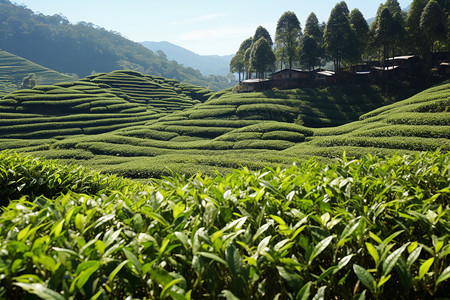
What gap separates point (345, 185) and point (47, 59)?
199654 millimetres

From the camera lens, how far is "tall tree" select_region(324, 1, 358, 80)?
3606 cm

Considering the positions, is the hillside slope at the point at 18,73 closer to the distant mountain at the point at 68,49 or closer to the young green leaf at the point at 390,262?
the distant mountain at the point at 68,49

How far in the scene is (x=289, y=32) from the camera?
1617 inches

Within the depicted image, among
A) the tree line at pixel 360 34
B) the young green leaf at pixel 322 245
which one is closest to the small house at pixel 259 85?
the tree line at pixel 360 34

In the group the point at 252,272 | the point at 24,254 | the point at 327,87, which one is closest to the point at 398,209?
the point at 252,272

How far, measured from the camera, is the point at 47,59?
164 m

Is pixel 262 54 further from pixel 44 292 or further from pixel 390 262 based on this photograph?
pixel 44 292

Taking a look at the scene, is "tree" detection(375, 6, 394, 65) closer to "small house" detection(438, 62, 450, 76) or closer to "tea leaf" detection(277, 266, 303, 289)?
"small house" detection(438, 62, 450, 76)

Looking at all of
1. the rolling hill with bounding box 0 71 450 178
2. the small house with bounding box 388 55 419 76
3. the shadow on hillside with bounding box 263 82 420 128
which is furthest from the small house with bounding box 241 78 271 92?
the small house with bounding box 388 55 419 76

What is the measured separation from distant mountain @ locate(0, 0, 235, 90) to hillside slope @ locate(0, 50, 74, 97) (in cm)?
4360

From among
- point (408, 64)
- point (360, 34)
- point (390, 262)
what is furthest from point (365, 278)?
point (408, 64)

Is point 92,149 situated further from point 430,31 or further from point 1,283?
point 430,31

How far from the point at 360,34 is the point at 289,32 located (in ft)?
31.4

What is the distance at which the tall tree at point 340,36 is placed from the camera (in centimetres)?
3606
